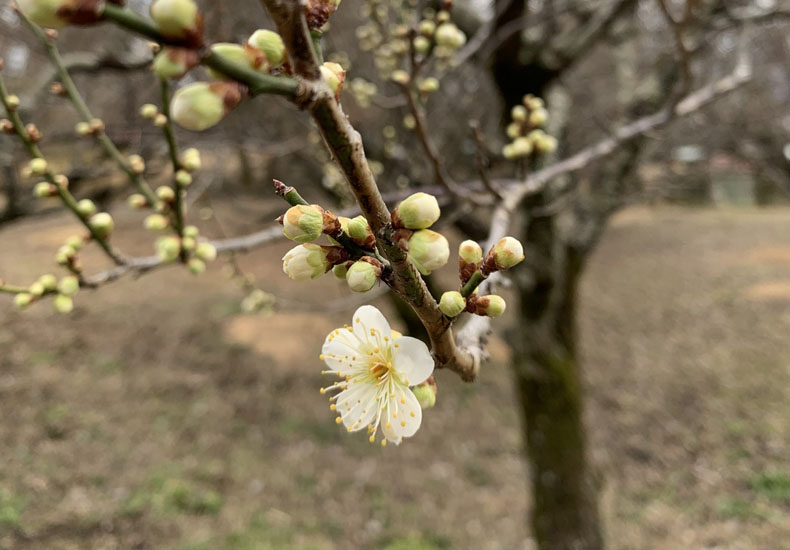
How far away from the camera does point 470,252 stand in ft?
2.22

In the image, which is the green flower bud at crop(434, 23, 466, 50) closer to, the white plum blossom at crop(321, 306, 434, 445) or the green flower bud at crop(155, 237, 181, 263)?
the green flower bud at crop(155, 237, 181, 263)

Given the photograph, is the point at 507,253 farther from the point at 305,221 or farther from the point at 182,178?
the point at 182,178

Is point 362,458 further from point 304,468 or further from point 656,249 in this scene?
point 656,249

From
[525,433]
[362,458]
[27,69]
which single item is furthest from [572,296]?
[27,69]

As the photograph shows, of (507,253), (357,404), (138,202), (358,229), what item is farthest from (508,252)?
(138,202)

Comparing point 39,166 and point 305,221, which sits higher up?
point 305,221

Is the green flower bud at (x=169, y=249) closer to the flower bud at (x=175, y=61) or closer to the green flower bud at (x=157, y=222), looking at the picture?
the green flower bud at (x=157, y=222)

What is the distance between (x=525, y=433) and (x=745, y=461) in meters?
2.97

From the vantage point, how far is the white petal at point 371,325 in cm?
77

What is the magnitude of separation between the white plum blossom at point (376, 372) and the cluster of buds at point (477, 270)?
0.26 ft

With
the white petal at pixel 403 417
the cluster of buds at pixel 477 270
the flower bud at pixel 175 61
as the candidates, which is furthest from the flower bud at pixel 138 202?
the flower bud at pixel 175 61

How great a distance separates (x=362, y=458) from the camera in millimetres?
5500

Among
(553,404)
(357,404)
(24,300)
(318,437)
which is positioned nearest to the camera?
(357,404)

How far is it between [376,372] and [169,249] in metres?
0.79
